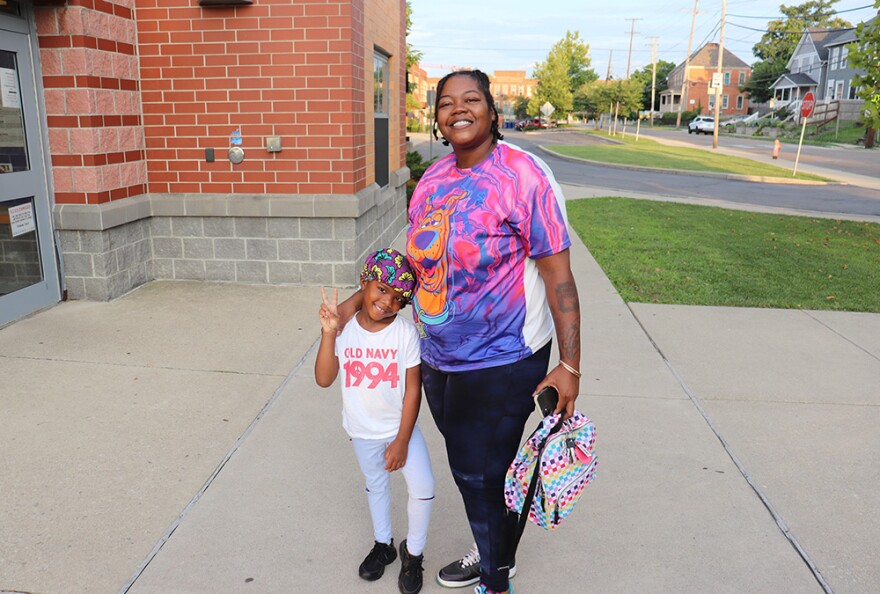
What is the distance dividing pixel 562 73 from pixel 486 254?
66.7 m

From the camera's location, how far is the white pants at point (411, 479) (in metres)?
2.61

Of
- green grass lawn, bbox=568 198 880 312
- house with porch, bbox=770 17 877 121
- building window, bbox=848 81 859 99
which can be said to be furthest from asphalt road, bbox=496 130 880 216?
house with porch, bbox=770 17 877 121

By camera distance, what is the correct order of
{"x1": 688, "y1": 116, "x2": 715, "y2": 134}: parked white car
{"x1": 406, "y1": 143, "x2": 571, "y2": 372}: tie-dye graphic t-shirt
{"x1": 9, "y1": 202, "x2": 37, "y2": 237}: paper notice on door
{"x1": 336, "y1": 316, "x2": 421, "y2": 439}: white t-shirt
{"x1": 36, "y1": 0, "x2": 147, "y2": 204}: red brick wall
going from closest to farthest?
{"x1": 406, "y1": 143, "x2": 571, "y2": 372}: tie-dye graphic t-shirt, {"x1": 336, "y1": 316, "x2": 421, "y2": 439}: white t-shirt, {"x1": 9, "y1": 202, "x2": 37, "y2": 237}: paper notice on door, {"x1": 36, "y1": 0, "x2": 147, "y2": 204}: red brick wall, {"x1": 688, "y1": 116, "x2": 715, "y2": 134}: parked white car

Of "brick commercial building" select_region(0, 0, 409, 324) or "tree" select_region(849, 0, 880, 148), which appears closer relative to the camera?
"brick commercial building" select_region(0, 0, 409, 324)

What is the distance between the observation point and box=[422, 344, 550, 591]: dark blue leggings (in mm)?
2385

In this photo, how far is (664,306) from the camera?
6.83m

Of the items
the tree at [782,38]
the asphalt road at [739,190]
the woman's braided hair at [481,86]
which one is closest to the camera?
the woman's braided hair at [481,86]

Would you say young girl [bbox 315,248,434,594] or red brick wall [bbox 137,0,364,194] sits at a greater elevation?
red brick wall [bbox 137,0,364,194]

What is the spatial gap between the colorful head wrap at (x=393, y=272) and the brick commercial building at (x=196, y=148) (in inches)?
183

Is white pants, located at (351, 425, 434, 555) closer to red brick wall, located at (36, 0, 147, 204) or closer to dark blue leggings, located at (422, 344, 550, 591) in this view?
dark blue leggings, located at (422, 344, 550, 591)

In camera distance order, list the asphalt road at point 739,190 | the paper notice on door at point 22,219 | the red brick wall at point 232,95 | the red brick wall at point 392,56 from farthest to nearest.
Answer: the asphalt road at point 739,190, the red brick wall at point 392,56, the red brick wall at point 232,95, the paper notice on door at point 22,219

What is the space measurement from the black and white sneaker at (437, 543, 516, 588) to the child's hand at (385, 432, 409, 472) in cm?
53

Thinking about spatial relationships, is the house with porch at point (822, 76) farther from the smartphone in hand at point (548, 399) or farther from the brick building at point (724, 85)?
the smartphone in hand at point (548, 399)

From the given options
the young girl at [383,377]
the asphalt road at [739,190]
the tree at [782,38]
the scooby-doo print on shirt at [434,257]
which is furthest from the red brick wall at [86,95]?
the tree at [782,38]
